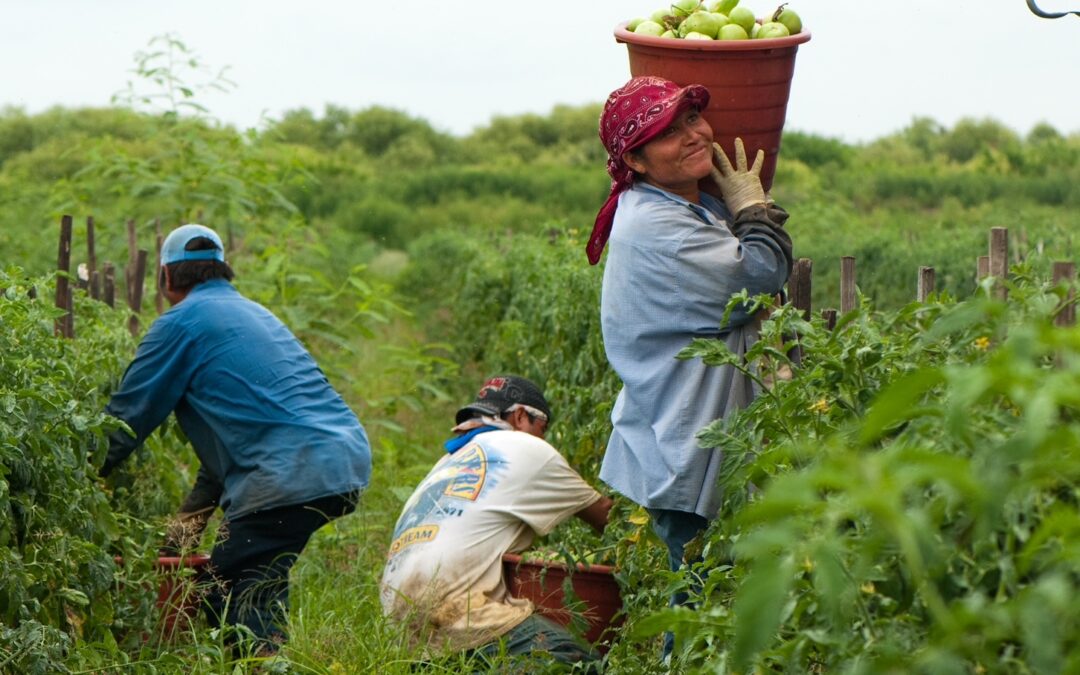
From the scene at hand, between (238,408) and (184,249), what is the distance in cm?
64

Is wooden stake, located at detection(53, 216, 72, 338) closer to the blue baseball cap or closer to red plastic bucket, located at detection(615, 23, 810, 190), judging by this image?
the blue baseball cap

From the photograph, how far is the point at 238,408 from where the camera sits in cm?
529

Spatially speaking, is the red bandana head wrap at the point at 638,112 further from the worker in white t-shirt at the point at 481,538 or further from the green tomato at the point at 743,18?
the worker in white t-shirt at the point at 481,538

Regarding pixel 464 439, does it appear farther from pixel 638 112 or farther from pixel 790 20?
pixel 790 20

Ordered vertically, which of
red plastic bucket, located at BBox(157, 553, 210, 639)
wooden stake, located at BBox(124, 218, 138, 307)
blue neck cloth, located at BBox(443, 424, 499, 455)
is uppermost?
blue neck cloth, located at BBox(443, 424, 499, 455)

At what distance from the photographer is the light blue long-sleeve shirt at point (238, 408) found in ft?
17.1

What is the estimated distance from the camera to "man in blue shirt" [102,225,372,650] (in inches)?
205

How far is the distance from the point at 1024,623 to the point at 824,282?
11.7 metres

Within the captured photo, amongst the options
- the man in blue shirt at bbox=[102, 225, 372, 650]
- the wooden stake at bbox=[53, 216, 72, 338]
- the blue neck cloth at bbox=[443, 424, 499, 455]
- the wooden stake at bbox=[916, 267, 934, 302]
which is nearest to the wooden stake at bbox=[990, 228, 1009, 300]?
the wooden stake at bbox=[916, 267, 934, 302]

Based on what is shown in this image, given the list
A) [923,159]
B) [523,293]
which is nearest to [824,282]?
[523,293]

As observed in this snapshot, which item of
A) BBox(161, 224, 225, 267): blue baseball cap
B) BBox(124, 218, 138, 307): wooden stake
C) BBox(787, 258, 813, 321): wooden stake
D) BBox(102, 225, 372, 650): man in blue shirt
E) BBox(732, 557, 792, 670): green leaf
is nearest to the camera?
BBox(732, 557, 792, 670): green leaf

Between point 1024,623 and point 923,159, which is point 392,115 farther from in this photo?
point 1024,623

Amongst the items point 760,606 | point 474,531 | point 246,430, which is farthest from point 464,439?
point 760,606

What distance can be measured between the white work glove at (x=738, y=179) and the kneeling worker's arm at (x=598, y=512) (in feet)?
4.24
